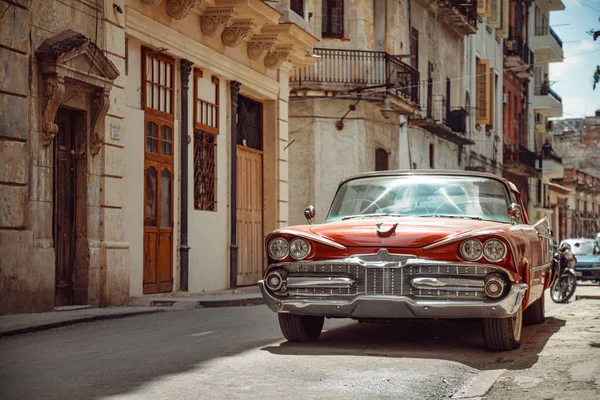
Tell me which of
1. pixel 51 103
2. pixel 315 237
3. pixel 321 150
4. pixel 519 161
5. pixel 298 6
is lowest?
pixel 315 237

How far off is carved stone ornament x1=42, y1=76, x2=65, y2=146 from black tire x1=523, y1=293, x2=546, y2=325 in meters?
5.52

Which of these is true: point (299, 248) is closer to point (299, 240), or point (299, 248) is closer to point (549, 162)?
point (299, 240)

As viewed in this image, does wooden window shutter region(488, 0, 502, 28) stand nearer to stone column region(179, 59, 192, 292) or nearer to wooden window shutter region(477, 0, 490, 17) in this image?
wooden window shutter region(477, 0, 490, 17)

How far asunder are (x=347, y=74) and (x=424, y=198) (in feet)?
58.2

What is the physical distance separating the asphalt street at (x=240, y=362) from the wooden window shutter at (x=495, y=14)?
3257cm

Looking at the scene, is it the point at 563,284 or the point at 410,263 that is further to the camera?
the point at 563,284

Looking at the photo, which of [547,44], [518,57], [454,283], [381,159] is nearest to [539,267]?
[454,283]

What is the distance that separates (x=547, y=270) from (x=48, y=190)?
558 cm

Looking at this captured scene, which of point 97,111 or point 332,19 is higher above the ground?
point 332,19

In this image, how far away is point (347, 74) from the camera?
2695 cm

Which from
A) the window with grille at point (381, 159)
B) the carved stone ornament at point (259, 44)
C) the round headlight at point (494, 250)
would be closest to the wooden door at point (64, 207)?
the round headlight at point (494, 250)

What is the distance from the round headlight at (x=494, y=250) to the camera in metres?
8.00

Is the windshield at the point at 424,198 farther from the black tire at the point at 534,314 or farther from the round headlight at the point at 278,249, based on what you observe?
the black tire at the point at 534,314

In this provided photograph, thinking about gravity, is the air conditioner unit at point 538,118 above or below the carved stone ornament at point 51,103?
above
